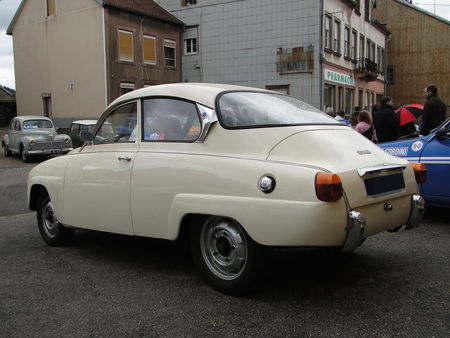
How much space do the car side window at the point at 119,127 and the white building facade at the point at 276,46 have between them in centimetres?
2332

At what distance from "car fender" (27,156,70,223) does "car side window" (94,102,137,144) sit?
487 mm

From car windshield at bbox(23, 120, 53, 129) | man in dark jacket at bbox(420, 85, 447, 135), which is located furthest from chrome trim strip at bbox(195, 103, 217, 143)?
car windshield at bbox(23, 120, 53, 129)

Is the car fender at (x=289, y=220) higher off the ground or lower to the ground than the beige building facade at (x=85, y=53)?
lower

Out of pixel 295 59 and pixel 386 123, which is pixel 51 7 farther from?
pixel 386 123

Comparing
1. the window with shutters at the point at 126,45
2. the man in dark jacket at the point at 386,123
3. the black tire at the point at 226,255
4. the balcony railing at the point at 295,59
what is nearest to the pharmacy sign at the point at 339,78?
the balcony railing at the point at 295,59

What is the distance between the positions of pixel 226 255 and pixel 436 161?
3732mm

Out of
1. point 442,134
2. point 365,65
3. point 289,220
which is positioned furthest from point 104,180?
point 365,65

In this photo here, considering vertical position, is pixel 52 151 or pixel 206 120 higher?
pixel 206 120

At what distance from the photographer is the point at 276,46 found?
27.9 metres

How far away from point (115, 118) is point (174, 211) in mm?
1478

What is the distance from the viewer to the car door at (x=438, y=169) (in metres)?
6.00

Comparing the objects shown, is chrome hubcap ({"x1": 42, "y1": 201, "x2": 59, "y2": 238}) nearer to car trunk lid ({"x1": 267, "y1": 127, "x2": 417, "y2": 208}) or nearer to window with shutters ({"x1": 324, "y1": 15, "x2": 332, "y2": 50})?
car trunk lid ({"x1": 267, "y1": 127, "x2": 417, "y2": 208})

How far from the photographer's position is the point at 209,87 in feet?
13.4

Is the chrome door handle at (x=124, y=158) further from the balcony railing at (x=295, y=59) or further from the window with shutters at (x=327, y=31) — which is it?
the window with shutters at (x=327, y=31)
